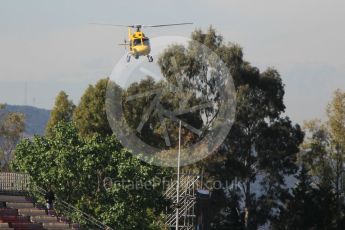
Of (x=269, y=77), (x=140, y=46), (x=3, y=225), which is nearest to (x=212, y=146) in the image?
(x=269, y=77)

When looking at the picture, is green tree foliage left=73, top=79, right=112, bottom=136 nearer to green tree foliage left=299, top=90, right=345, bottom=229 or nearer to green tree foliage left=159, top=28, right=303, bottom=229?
green tree foliage left=159, top=28, right=303, bottom=229

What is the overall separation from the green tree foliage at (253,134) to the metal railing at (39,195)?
30.6m

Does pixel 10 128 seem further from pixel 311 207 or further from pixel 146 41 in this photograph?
pixel 146 41

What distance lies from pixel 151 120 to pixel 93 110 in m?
5.52

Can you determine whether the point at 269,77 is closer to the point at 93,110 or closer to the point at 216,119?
the point at 216,119

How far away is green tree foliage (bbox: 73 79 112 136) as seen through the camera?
82.1m

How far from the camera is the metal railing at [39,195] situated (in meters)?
48.6

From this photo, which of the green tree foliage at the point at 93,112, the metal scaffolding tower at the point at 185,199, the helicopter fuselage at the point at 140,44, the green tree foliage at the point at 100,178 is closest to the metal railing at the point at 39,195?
the green tree foliage at the point at 100,178

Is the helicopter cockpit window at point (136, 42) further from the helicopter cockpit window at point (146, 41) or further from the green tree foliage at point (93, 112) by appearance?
the green tree foliage at point (93, 112)

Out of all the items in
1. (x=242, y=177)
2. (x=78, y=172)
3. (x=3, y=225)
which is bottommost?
(x=3, y=225)

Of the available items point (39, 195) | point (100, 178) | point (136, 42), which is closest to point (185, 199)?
point (136, 42)

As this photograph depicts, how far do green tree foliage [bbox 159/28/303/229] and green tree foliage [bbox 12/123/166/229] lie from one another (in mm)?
29012

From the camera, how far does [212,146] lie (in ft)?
261

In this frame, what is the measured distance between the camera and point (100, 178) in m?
50.8
